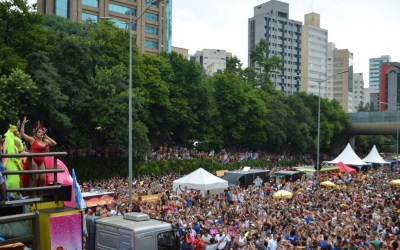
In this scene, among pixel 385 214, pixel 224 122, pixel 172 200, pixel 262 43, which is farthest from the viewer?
pixel 262 43

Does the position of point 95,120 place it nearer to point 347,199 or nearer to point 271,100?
point 347,199

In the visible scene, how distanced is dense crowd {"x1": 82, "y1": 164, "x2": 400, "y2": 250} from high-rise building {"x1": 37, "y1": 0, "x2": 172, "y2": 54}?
46.9 m

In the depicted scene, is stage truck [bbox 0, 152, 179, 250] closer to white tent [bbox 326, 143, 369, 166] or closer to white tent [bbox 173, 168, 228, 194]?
white tent [bbox 173, 168, 228, 194]

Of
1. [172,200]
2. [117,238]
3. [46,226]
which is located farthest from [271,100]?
[46,226]

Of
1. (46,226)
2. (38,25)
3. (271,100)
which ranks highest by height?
(38,25)

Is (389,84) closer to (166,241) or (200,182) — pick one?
(200,182)

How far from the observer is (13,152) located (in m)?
7.18

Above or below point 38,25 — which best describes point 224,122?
below

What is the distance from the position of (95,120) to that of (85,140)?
198cm

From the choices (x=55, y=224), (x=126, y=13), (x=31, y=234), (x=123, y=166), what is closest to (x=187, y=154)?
(x=123, y=166)

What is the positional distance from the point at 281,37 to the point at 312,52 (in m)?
16.3

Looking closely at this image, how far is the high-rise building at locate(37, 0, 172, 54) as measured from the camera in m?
72.9

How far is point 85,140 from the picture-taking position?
118 feet

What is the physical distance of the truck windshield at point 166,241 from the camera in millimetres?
11766
